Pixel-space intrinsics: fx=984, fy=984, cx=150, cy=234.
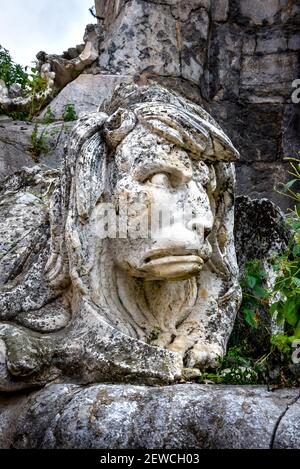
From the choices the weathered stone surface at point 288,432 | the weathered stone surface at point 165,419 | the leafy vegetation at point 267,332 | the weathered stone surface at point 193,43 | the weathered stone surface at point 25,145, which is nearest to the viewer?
the weathered stone surface at point 288,432

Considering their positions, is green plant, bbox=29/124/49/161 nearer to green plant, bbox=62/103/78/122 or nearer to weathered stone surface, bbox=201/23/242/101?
green plant, bbox=62/103/78/122

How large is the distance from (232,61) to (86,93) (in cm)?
114

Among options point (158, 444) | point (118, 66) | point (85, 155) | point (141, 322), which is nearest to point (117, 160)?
point (85, 155)

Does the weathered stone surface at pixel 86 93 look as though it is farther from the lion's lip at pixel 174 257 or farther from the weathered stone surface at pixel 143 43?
the lion's lip at pixel 174 257

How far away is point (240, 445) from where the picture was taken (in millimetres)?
3342

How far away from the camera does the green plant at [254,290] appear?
16.3ft

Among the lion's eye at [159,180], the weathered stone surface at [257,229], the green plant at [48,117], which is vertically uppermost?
the green plant at [48,117]

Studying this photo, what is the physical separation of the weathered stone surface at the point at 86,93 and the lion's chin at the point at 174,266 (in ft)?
10.6

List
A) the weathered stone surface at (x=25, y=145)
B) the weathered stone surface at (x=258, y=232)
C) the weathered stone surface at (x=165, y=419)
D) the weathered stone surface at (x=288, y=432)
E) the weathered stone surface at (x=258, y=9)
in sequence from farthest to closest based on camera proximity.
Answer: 1. the weathered stone surface at (x=258, y=9)
2. the weathered stone surface at (x=25, y=145)
3. the weathered stone surface at (x=258, y=232)
4. the weathered stone surface at (x=165, y=419)
5. the weathered stone surface at (x=288, y=432)

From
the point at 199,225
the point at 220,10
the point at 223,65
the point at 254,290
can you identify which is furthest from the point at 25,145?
the point at 199,225

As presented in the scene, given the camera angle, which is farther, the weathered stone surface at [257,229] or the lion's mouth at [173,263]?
the weathered stone surface at [257,229]

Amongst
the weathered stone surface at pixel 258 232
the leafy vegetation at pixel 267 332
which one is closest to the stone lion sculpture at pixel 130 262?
the leafy vegetation at pixel 267 332

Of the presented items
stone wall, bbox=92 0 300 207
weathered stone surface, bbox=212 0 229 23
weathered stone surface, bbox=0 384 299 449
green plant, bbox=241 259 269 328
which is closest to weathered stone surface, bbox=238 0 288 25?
stone wall, bbox=92 0 300 207

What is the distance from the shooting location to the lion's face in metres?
4.21
